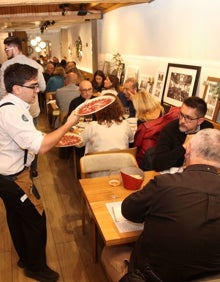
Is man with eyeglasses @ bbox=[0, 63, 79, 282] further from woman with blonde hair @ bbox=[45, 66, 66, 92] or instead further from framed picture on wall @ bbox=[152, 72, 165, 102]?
woman with blonde hair @ bbox=[45, 66, 66, 92]

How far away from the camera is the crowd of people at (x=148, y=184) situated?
1110 mm

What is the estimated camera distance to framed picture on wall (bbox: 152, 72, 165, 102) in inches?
156

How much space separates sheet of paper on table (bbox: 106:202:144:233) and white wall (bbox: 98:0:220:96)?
6.48 ft

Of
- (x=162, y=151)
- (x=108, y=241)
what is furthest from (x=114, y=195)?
(x=162, y=151)

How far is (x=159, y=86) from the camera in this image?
4043 mm

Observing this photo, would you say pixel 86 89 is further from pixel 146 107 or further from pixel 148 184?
pixel 148 184

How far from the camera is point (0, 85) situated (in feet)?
11.1

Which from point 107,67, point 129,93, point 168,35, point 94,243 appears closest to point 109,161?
point 94,243

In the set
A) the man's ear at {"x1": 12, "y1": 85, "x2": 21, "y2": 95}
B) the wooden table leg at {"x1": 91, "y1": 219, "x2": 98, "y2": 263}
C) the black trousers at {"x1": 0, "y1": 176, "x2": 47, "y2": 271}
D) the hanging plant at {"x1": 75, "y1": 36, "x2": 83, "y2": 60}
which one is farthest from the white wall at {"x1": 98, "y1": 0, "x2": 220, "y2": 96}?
the hanging plant at {"x1": 75, "y1": 36, "x2": 83, "y2": 60}

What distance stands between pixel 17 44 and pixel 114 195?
2.36 metres

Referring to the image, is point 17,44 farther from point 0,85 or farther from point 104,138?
point 104,138

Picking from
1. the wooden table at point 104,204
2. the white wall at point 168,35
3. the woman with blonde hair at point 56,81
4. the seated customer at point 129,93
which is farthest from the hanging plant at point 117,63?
the wooden table at point 104,204

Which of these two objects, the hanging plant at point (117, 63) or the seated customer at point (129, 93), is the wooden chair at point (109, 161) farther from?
the hanging plant at point (117, 63)

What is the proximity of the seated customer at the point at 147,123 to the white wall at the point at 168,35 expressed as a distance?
24.3 inches
